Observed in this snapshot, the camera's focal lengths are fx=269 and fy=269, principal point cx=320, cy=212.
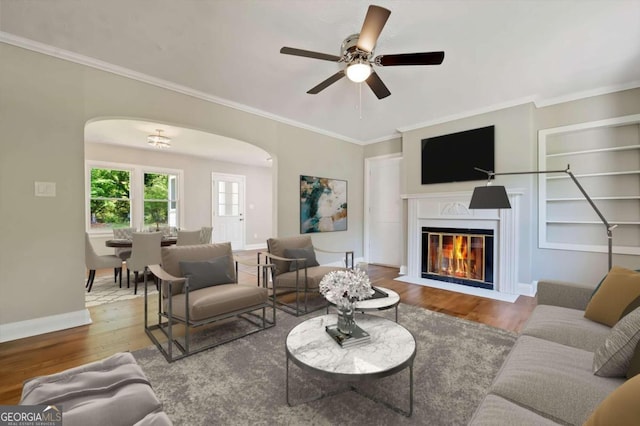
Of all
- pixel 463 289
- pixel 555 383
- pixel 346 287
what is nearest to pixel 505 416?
pixel 555 383

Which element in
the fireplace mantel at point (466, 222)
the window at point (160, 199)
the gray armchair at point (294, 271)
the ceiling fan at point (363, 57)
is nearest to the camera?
the ceiling fan at point (363, 57)

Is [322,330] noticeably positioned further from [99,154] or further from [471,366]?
[99,154]

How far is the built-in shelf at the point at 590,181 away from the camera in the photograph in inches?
133

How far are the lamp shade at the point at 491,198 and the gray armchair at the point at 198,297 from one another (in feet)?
7.62

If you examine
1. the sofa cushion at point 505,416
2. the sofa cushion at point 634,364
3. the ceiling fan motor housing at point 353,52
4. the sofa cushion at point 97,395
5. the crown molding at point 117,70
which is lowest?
the sofa cushion at point 505,416

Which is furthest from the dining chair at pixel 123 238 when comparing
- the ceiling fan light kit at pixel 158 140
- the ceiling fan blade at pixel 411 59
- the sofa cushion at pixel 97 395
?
the ceiling fan blade at pixel 411 59

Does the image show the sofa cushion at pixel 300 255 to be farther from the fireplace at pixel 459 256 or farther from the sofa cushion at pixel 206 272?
the fireplace at pixel 459 256

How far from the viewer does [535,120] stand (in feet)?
12.9

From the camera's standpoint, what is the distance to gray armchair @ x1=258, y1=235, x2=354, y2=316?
3215 mm

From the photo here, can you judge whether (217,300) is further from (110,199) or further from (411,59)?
(110,199)

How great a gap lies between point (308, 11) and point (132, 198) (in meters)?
6.14

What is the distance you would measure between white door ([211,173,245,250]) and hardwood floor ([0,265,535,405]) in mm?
4244

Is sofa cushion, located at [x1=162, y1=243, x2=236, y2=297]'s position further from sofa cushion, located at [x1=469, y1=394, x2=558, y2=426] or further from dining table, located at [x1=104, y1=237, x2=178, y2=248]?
sofa cushion, located at [x1=469, y1=394, x2=558, y2=426]

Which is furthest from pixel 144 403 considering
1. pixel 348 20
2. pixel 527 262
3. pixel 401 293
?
pixel 527 262
